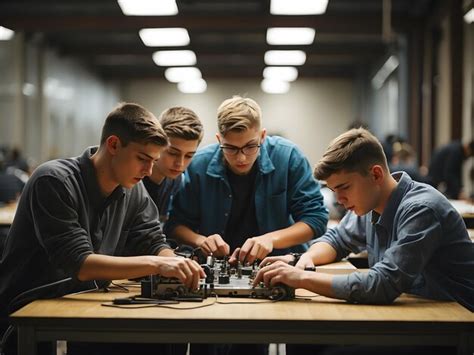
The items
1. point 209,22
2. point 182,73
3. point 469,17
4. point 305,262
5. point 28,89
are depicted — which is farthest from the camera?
point 182,73

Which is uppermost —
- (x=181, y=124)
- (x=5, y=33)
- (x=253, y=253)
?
(x=5, y=33)

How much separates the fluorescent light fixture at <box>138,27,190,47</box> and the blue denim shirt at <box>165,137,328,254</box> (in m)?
4.53

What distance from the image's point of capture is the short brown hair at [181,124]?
9.66 feet

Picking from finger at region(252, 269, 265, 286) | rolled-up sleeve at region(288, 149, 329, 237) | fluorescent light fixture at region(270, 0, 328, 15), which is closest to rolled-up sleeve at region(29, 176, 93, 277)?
finger at region(252, 269, 265, 286)


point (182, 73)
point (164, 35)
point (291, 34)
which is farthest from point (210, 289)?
point (182, 73)

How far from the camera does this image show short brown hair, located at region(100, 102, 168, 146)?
2.38 m

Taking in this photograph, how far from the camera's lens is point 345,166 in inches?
90.2

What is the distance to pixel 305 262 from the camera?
262 centimetres

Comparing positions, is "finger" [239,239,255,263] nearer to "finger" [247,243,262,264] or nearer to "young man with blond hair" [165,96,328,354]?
"finger" [247,243,262,264]

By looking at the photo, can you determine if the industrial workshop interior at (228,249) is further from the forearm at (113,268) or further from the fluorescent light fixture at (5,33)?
the fluorescent light fixture at (5,33)

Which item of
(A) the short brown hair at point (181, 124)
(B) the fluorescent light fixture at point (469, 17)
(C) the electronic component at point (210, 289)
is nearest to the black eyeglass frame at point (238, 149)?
(A) the short brown hair at point (181, 124)

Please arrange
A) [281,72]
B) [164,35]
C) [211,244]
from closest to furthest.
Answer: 1. [211,244]
2. [164,35]
3. [281,72]

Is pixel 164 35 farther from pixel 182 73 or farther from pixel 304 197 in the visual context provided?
pixel 304 197

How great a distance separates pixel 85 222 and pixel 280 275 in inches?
27.1
